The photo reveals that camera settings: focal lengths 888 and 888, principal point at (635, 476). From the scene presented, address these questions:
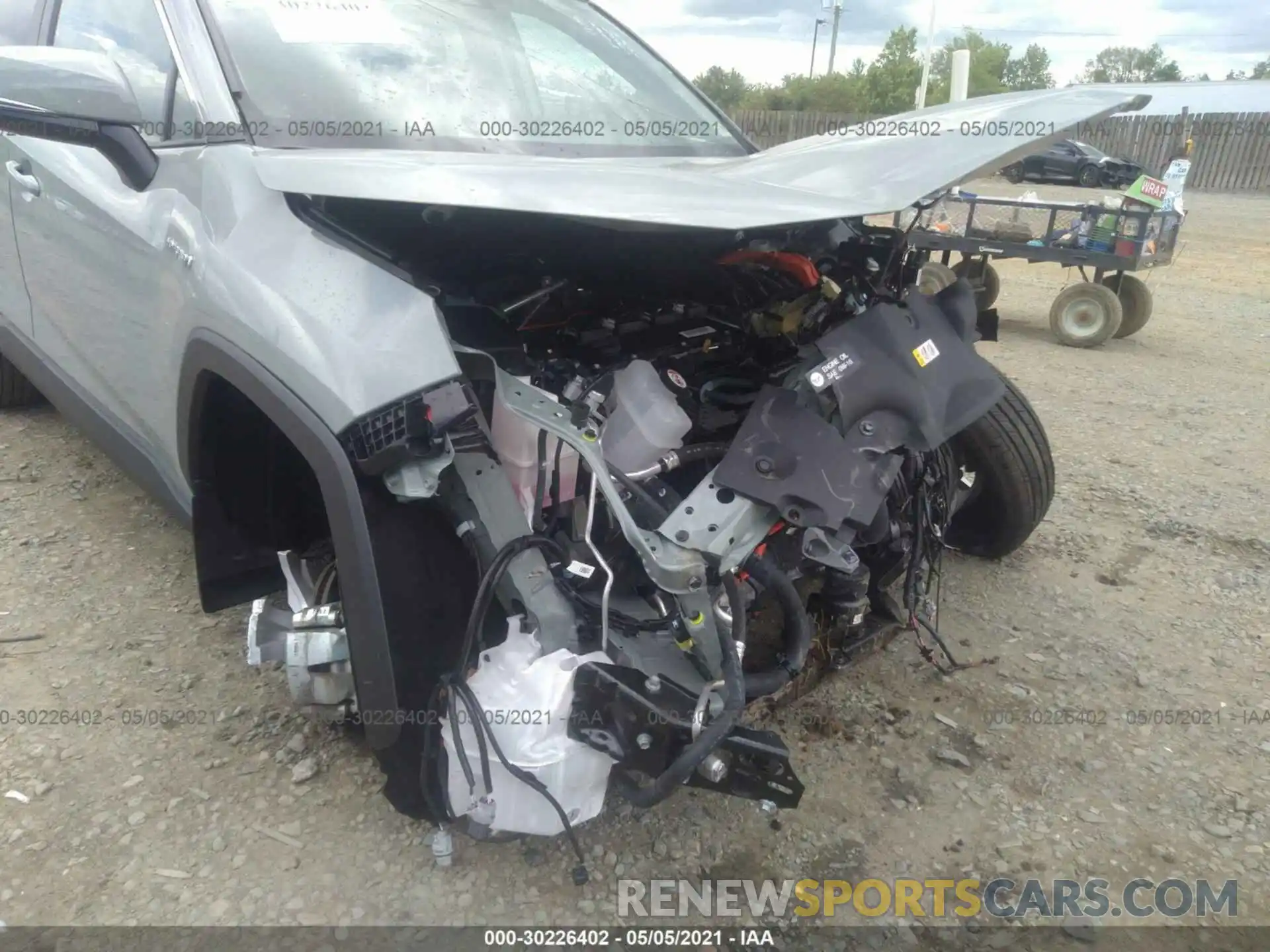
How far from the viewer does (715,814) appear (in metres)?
2.04

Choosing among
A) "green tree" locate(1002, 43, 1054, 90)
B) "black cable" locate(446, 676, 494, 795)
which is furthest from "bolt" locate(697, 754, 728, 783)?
"green tree" locate(1002, 43, 1054, 90)

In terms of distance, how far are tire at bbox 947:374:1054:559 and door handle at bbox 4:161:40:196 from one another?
108 inches

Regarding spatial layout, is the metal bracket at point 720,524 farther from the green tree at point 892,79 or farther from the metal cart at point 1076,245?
the green tree at point 892,79

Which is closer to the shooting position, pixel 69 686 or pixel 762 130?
pixel 69 686

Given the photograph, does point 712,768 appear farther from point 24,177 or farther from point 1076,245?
point 1076,245

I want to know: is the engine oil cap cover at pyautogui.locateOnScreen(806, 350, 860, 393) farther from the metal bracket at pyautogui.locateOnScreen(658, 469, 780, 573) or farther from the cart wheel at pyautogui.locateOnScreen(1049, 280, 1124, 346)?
the cart wheel at pyautogui.locateOnScreen(1049, 280, 1124, 346)

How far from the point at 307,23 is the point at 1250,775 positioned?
9.85 ft

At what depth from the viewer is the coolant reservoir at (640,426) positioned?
1930mm

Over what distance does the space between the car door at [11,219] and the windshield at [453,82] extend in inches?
42.8

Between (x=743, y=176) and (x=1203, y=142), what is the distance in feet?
79.0

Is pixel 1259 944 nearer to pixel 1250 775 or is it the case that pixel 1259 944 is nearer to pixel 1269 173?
pixel 1250 775

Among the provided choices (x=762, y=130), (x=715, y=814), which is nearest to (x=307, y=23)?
(x=715, y=814)

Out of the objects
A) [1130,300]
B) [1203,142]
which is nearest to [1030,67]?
[1203,142]

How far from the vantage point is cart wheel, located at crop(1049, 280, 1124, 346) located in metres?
6.55
